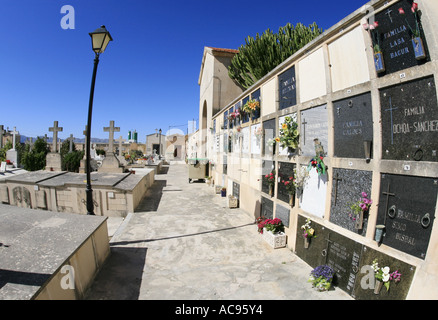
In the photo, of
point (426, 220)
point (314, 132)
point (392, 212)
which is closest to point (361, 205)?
point (392, 212)

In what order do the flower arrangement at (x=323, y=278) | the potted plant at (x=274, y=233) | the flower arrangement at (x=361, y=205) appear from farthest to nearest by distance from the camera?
1. the potted plant at (x=274, y=233)
2. the flower arrangement at (x=323, y=278)
3. the flower arrangement at (x=361, y=205)

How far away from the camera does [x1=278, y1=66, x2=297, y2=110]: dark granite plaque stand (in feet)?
17.3

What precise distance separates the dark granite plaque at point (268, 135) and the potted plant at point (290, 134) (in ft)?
2.70

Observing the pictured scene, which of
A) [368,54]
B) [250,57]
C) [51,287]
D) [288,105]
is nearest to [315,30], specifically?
[250,57]

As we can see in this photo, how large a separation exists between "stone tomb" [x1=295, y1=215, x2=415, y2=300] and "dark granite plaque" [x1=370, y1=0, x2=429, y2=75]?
2.42 m

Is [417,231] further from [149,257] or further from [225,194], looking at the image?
[225,194]

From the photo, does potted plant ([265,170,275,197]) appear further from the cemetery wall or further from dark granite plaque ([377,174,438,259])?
dark granite plaque ([377,174,438,259])

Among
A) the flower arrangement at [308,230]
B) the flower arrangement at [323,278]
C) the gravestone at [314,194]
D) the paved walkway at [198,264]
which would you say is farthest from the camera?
the flower arrangement at [308,230]

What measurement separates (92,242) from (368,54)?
16.7 feet

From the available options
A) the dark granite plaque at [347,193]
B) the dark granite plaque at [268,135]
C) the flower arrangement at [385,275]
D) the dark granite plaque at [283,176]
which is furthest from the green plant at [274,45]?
the flower arrangement at [385,275]

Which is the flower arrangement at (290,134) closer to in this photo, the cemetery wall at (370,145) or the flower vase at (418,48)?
the cemetery wall at (370,145)

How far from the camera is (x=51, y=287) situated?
2.45 meters

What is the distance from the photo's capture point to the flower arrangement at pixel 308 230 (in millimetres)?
4383

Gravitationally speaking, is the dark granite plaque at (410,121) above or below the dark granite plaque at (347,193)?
above
